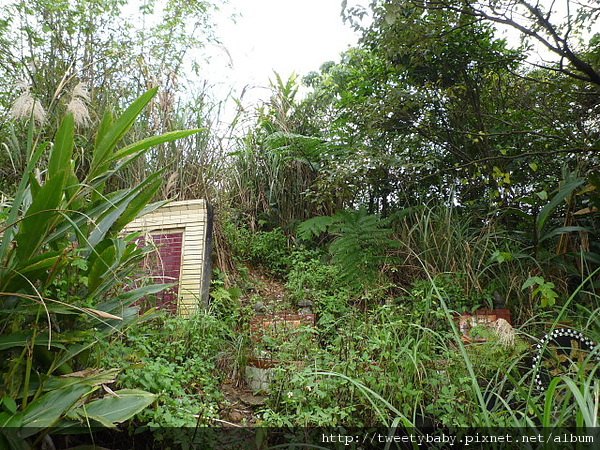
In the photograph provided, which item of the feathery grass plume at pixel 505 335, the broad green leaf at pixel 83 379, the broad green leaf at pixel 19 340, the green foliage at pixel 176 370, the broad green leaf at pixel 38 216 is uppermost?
the broad green leaf at pixel 38 216

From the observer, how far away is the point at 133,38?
4.97m

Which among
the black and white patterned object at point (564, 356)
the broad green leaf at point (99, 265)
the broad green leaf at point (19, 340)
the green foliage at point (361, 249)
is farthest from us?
the green foliage at point (361, 249)

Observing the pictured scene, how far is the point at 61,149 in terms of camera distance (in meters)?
1.37

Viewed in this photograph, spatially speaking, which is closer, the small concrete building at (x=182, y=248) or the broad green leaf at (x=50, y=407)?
the broad green leaf at (x=50, y=407)

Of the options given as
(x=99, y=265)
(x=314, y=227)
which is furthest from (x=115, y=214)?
(x=314, y=227)

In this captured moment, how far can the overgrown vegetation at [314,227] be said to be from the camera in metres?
1.38

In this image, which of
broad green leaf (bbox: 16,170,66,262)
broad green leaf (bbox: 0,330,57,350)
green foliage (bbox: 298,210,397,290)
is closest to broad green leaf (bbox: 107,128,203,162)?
broad green leaf (bbox: 16,170,66,262)

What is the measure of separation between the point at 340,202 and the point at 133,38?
A: 305 centimetres

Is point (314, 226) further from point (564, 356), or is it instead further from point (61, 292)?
point (61, 292)

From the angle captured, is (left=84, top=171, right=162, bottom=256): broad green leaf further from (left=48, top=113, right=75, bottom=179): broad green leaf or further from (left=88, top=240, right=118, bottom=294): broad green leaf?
(left=48, top=113, right=75, bottom=179): broad green leaf

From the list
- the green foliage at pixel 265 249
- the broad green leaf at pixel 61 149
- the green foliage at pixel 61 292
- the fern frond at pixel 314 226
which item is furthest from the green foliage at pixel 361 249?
the broad green leaf at pixel 61 149

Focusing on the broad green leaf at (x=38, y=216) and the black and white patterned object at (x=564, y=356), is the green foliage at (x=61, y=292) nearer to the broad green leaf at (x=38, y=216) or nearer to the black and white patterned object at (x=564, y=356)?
the broad green leaf at (x=38, y=216)

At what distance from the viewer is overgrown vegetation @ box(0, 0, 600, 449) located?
138 centimetres

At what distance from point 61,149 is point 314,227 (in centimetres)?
274
